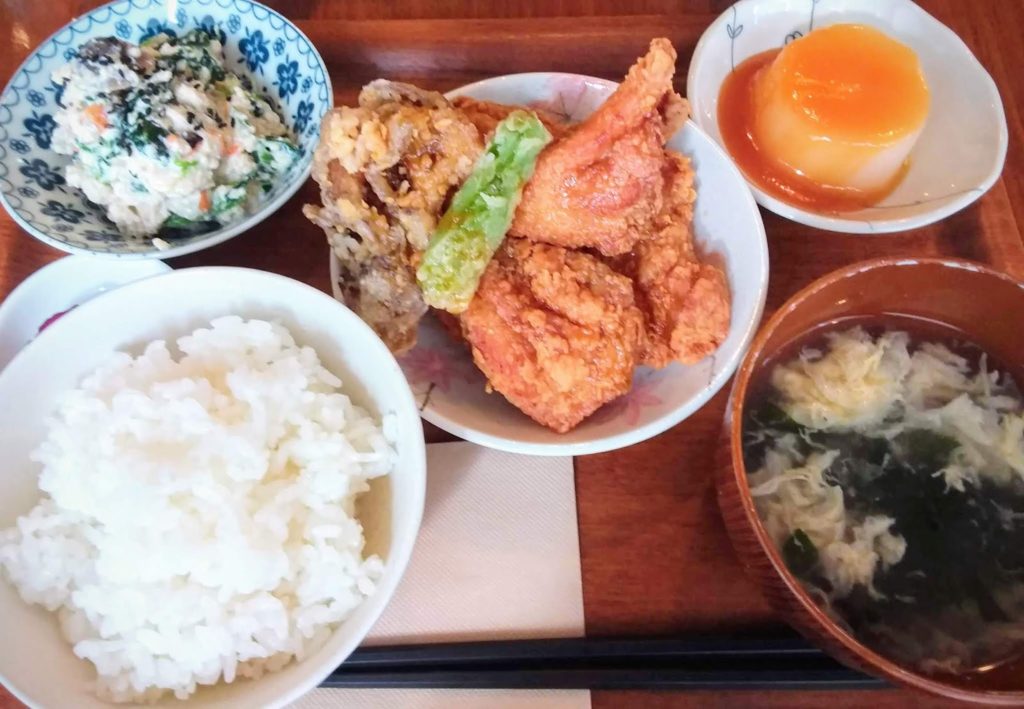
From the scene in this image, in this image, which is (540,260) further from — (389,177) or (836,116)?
(836,116)

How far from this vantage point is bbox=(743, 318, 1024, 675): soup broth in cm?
124

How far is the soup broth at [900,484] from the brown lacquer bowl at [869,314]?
3 centimetres

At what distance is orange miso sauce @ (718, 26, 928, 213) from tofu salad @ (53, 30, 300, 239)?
3.46 feet

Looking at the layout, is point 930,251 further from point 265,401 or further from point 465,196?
point 265,401

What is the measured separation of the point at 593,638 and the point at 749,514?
1.35 feet

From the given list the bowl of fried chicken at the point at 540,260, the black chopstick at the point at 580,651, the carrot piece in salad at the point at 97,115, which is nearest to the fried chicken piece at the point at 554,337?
the bowl of fried chicken at the point at 540,260

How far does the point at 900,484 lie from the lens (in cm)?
134

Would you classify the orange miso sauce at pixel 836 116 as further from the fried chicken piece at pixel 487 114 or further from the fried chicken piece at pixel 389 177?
the fried chicken piece at pixel 389 177

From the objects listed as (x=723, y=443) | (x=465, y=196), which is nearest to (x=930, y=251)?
(x=723, y=443)

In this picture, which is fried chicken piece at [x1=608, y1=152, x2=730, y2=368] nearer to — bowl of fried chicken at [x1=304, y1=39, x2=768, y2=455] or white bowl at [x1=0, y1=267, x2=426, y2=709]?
bowl of fried chicken at [x1=304, y1=39, x2=768, y2=455]

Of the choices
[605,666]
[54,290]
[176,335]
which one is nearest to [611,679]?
[605,666]

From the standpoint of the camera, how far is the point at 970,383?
1.40 m

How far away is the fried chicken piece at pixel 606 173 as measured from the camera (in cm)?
137

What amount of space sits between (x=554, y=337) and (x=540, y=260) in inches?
6.1
